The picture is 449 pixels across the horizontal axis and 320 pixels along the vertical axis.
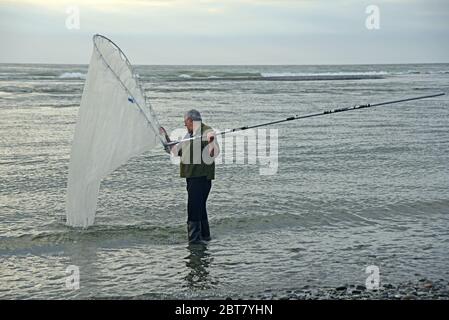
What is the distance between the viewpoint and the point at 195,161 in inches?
348

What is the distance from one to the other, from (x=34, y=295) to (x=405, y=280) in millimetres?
4615

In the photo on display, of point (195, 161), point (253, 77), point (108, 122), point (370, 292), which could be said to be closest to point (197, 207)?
point (195, 161)

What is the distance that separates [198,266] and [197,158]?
154 cm

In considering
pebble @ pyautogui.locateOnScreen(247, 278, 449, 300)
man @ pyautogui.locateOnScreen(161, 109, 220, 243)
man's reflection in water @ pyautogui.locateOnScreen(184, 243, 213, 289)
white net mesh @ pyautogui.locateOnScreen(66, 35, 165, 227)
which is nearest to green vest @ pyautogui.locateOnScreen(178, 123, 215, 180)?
man @ pyautogui.locateOnScreen(161, 109, 220, 243)

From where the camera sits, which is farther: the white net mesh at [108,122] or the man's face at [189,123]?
the white net mesh at [108,122]

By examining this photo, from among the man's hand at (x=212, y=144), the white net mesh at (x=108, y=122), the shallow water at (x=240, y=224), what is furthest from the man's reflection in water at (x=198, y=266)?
the white net mesh at (x=108, y=122)

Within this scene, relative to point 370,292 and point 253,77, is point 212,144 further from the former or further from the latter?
point 253,77

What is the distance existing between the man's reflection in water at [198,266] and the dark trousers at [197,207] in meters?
0.21

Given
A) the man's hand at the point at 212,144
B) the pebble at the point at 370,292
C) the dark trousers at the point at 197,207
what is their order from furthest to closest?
the dark trousers at the point at 197,207
the man's hand at the point at 212,144
the pebble at the point at 370,292

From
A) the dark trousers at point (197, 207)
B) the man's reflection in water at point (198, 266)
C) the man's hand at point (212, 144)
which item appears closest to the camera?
the man's reflection in water at point (198, 266)

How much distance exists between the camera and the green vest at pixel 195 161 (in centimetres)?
875

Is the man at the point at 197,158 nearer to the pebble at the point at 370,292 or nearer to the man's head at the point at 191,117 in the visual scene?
the man's head at the point at 191,117

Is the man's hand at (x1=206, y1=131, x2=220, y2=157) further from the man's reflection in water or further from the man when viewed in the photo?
the man's reflection in water
